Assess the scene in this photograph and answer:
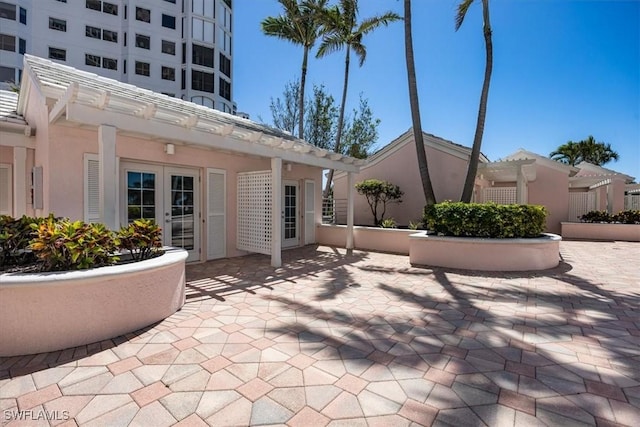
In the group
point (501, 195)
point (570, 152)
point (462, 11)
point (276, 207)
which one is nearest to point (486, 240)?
point (276, 207)

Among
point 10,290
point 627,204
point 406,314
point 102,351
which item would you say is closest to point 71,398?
point 102,351

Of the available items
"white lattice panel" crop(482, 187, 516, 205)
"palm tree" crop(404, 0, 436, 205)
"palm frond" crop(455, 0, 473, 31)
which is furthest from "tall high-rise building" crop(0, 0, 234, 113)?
"white lattice panel" crop(482, 187, 516, 205)

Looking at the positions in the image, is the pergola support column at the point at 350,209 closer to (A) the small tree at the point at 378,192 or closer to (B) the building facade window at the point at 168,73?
(A) the small tree at the point at 378,192

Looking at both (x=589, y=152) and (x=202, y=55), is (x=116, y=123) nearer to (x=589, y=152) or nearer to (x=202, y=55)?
(x=202, y=55)

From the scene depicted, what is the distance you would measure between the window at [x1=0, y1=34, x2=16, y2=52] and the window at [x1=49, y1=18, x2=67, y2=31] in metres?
2.98

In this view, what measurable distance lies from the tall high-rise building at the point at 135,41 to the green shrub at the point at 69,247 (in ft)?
98.6

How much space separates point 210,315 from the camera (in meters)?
4.58

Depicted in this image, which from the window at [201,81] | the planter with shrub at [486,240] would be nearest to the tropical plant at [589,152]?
the planter with shrub at [486,240]

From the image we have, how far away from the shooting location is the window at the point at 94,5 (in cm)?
2672

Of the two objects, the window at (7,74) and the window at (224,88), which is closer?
the window at (7,74)

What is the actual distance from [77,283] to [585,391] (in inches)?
208

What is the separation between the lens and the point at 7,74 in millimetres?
24141

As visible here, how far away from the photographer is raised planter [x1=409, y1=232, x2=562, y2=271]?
25.4 feet

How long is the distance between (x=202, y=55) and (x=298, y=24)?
20.7 metres
